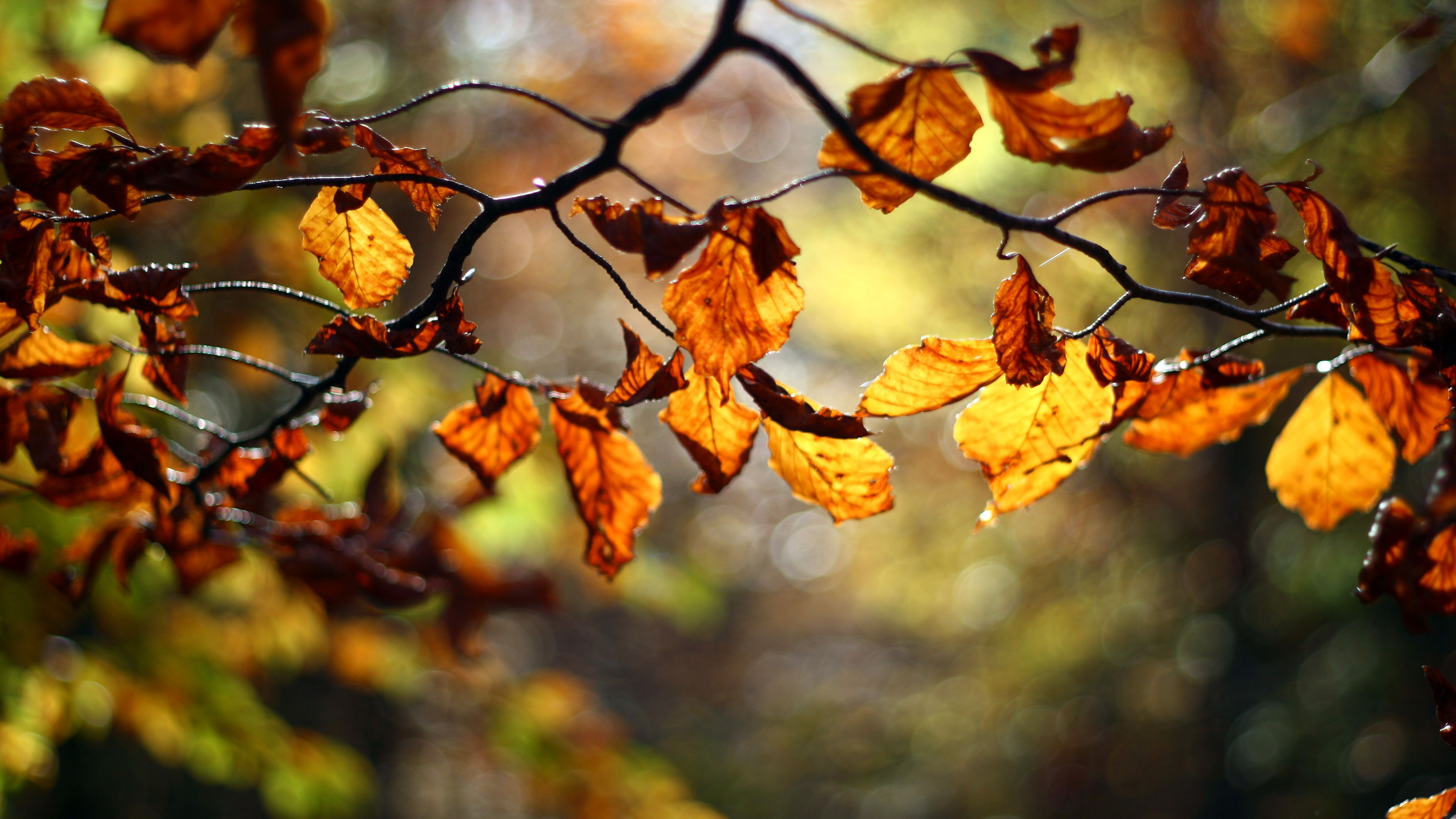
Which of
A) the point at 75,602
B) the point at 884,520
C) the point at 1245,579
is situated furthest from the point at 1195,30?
the point at 75,602

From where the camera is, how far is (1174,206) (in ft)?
1.60

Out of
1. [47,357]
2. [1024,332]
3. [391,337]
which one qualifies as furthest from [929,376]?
[47,357]

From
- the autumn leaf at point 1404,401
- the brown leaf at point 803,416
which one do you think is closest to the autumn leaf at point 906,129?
the brown leaf at point 803,416

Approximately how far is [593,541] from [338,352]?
245 millimetres

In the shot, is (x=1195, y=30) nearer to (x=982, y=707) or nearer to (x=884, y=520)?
(x=884, y=520)

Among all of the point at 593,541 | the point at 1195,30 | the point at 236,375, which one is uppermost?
the point at 1195,30

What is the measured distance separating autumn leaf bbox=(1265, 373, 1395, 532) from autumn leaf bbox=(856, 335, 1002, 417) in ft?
1.19

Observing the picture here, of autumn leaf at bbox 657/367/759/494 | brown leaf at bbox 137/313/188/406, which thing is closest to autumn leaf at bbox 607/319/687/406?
autumn leaf at bbox 657/367/759/494

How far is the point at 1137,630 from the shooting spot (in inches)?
165

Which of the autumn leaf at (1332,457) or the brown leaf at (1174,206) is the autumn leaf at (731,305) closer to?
the brown leaf at (1174,206)

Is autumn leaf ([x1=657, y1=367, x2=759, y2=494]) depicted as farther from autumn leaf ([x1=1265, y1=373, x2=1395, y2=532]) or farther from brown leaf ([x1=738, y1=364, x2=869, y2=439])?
autumn leaf ([x1=1265, y1=373, x2=1395, y2=532])

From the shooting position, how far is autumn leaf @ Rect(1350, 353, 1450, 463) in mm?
625

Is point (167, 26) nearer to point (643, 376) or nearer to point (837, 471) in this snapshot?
point (643, 376)

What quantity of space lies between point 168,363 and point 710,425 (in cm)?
42
